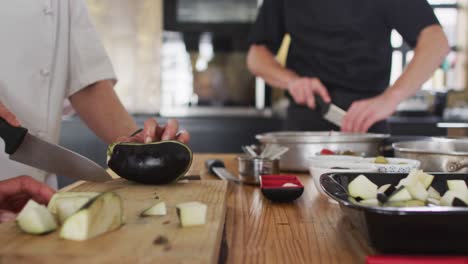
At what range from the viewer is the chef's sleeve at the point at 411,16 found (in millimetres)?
1853

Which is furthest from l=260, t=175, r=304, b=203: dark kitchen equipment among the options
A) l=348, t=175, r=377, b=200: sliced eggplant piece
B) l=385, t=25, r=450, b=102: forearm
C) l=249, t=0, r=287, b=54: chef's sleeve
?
l=249, t=0, r=287, b=54: chef's sleeve

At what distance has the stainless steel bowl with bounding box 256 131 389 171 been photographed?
1396mm

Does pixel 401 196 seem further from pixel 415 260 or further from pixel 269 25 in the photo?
pixel 269 25

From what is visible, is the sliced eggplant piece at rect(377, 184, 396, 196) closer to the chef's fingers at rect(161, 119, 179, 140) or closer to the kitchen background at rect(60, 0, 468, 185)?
the chef's fingers at rect(161, 119, 179, 140)

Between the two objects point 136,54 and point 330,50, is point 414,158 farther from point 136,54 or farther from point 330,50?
point 136,54

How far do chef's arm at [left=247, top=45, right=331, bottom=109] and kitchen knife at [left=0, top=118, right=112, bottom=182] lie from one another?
820mm

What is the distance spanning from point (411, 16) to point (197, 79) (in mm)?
2436

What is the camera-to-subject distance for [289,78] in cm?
190

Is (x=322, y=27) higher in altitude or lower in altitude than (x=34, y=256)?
higher

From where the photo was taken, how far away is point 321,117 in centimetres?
192

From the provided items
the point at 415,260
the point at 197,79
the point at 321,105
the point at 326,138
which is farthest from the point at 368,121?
the point at 197,79

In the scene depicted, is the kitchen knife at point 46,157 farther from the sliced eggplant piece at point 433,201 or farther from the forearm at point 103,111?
the sliced eggplant piece at point 433,201

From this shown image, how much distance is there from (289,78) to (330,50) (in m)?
0.20

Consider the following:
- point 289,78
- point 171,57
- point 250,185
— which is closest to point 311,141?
point 250,185
